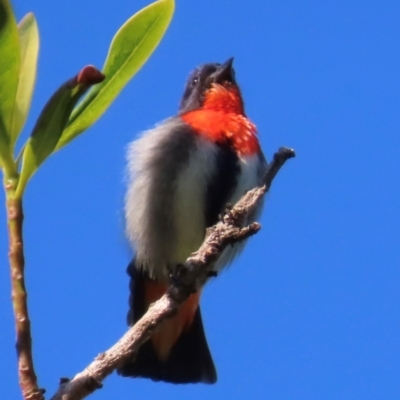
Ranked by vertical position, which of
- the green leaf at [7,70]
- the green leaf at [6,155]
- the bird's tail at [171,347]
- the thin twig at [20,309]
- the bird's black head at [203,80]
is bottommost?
the thin twig at [20,309]

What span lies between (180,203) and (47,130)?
2.26 m

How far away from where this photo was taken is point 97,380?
4.27ft

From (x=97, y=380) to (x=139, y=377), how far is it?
276 centimetres

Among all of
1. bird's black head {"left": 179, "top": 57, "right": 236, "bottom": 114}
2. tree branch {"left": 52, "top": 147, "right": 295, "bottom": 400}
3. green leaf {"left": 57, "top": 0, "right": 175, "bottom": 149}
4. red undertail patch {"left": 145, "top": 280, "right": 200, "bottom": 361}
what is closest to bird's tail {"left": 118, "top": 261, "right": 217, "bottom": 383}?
red undertail patch {"left": 145, "top": 280, "right": 200, "bottom": 361}

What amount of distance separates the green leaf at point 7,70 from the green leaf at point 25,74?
0.06 ft

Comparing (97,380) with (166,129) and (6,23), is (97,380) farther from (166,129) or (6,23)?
(166,129)

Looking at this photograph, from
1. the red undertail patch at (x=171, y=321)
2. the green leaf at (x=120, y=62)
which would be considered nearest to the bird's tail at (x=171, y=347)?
the red undertail patch at (x=171, y=321)

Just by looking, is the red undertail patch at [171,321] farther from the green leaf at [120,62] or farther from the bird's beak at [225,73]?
the green leaf at [120,62]

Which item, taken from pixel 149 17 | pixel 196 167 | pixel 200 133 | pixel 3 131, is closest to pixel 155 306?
pixel 3 131

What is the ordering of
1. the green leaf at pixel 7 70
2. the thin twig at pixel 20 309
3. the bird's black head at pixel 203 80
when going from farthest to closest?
the bird's black head at pixel 203 80 < the green leaf at pixel 7 70 < the thin twig at pixel 20 309

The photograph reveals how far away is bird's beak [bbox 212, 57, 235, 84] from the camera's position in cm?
504

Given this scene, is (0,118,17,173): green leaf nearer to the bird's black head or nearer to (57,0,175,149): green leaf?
(57,0,175,149): green leaf

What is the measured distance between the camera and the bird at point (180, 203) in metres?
3.68

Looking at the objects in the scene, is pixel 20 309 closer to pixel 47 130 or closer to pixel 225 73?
pixel 47 130
